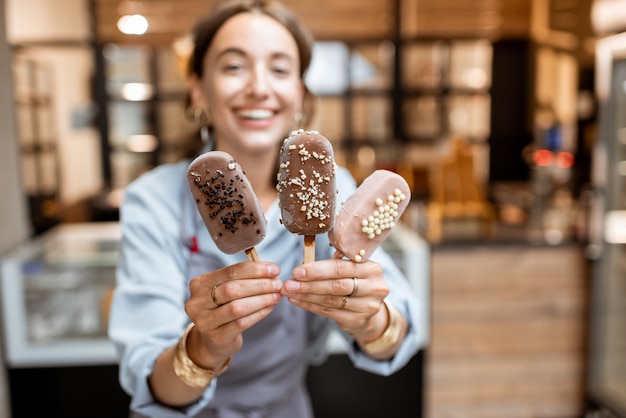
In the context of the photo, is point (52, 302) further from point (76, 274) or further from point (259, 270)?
point (259, 270)

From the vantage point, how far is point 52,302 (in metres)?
2.51

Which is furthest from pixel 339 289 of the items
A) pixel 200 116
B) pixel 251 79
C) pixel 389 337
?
pixel 200 116

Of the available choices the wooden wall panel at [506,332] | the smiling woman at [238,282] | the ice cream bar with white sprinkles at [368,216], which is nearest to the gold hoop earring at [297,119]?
the smiling woman at [238,282]

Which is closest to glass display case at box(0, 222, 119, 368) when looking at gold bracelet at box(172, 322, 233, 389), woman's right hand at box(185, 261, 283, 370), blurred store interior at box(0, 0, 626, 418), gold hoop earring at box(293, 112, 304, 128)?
blurred store interior at box(0, 0, 626, 418)

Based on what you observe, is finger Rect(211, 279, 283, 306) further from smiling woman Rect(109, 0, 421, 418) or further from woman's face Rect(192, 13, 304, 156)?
woman's face Rect(192, 13, 304, 156)

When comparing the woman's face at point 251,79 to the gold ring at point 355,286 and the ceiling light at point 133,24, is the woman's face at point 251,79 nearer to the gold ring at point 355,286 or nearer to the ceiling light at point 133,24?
the gold ring at point 355,286

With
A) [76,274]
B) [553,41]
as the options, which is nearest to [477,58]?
[553,41]

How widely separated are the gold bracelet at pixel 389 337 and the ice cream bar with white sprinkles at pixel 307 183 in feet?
0.97

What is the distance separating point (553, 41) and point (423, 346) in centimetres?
326

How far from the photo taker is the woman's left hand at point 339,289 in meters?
0.85

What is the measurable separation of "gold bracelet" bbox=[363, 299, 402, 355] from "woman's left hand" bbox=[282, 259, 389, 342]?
0.16m

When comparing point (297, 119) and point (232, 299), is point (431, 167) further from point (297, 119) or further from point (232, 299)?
point (232, 299)

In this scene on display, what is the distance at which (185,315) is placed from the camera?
1.13 m

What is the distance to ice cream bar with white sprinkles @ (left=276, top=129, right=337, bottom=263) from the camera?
2.78 ft
